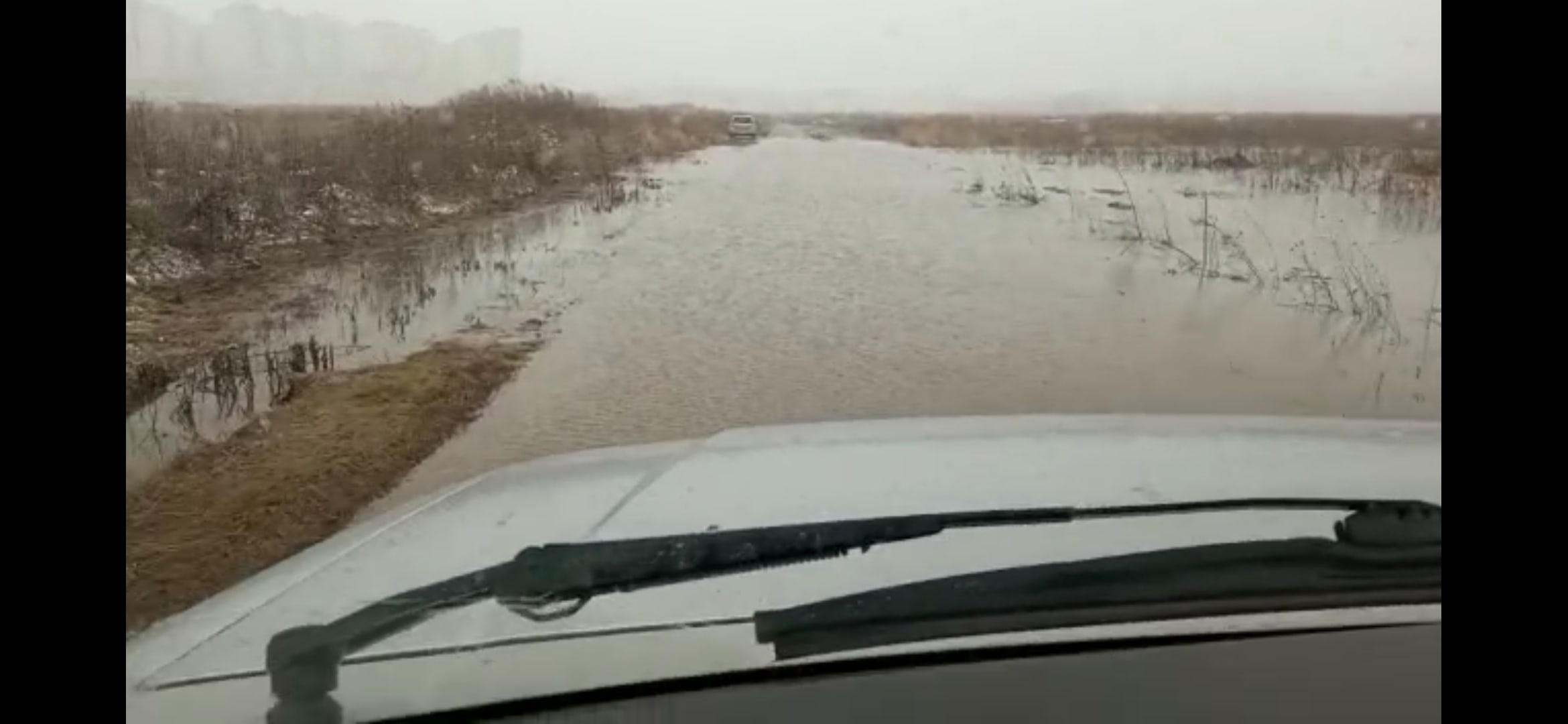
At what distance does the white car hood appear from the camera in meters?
2.90

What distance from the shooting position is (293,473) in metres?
3.62

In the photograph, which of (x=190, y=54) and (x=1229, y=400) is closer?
(x=190, y=54)

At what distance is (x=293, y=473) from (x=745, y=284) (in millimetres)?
1562

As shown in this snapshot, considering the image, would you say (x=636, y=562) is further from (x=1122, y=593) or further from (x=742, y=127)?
(x=742, y=127)

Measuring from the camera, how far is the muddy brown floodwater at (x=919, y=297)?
4273mm

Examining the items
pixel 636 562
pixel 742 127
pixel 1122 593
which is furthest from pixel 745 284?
pixel 1122 593

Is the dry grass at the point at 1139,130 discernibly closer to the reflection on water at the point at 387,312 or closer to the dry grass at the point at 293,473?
the reflection on water at the point at 387,312

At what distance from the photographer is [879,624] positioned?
123 inches

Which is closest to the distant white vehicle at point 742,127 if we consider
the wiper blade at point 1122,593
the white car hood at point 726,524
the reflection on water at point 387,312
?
the reflection on water at point 387,312

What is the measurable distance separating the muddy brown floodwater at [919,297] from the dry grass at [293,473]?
0.34 ft
